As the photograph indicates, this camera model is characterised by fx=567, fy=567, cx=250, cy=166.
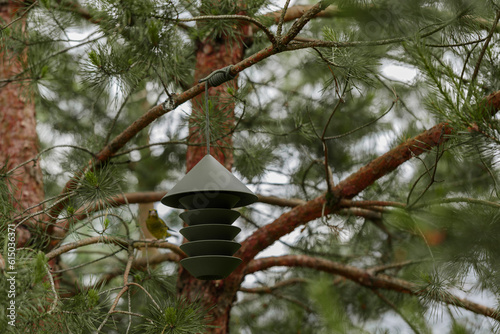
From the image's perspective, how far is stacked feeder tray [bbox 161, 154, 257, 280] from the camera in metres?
1.56

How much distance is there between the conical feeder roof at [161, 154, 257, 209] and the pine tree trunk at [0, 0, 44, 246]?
1.33 meters

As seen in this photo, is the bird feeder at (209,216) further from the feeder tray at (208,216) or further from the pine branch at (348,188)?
the pine branch at (348,188)

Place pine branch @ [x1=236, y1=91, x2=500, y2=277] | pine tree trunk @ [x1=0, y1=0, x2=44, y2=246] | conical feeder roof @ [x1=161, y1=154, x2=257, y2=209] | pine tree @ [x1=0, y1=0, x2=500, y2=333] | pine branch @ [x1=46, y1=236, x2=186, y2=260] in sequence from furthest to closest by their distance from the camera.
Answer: pine tree trunk @ [x1=0, y1=0, x2=44, y2=246]
pine branch @ [x1=236, y1=91, x2=500, y2=277]
pine branch @ [x1=46, y1=236, x2=186, y2=260]
pine tree @ [x1=0, y1=0, x2=500, y2=333]
conical feeder roof @ [x1=161, y1=154, x2=257, y2=209]

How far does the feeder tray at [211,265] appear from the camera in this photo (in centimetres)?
158

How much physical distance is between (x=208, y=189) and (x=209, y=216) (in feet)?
0.45

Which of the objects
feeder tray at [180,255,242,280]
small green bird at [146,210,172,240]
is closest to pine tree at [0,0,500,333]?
small green bird at [146,210,172,240]

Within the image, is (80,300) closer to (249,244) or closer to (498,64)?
(249,244)

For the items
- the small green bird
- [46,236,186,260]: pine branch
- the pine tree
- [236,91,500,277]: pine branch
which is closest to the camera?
the pine tree

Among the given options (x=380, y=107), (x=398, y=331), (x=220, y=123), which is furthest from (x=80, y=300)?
(x=380, y=107)

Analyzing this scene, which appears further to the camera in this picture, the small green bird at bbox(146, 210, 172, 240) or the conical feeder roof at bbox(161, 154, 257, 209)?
the small green bird at bbox(146, 210, 172, 240)

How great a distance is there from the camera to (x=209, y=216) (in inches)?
64.1

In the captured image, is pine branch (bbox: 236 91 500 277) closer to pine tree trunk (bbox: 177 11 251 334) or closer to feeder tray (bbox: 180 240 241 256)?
pine tree trunk (bbox: 177 11 251 334)

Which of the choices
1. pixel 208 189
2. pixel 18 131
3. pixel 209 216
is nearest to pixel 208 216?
pixel 209 216

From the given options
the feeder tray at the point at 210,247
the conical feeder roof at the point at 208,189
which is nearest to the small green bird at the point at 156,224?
the conical feeder roof at the point at 208,189
